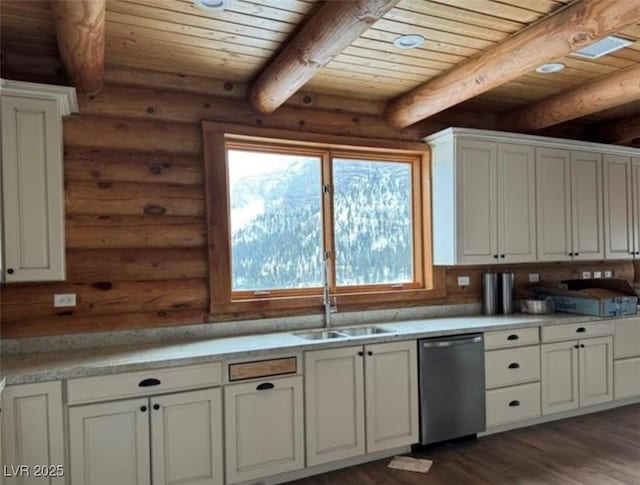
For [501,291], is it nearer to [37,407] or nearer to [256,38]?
[256,38]

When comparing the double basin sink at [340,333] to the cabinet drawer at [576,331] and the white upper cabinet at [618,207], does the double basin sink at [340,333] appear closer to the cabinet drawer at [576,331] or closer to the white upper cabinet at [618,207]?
the cabinet drawer at [576,331]

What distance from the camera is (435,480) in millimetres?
2793

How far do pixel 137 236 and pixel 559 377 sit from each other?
3.42 m

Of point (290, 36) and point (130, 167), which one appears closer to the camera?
point (290, 36)

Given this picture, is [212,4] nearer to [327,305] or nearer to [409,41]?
[409,41]

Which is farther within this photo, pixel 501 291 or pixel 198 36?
pixel 501 291

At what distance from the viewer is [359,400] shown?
2996 millimetres

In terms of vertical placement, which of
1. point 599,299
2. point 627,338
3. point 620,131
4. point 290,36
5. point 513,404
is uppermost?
point 290,36

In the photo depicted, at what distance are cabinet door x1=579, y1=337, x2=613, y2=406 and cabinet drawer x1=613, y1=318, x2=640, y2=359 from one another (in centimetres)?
9

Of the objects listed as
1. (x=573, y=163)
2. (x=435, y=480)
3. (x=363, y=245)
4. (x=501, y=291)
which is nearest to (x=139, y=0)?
(x=363, y=245)

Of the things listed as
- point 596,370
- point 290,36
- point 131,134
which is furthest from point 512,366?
point 131,134

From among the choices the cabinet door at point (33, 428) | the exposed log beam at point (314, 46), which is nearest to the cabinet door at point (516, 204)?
the exposed log beam at point (314, 46)

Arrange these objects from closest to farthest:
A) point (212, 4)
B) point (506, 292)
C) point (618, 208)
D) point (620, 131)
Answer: point (212, 4) → point (506, 292) → point (618, 208) → point (620, 131)

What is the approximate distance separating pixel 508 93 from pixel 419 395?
254 cm
